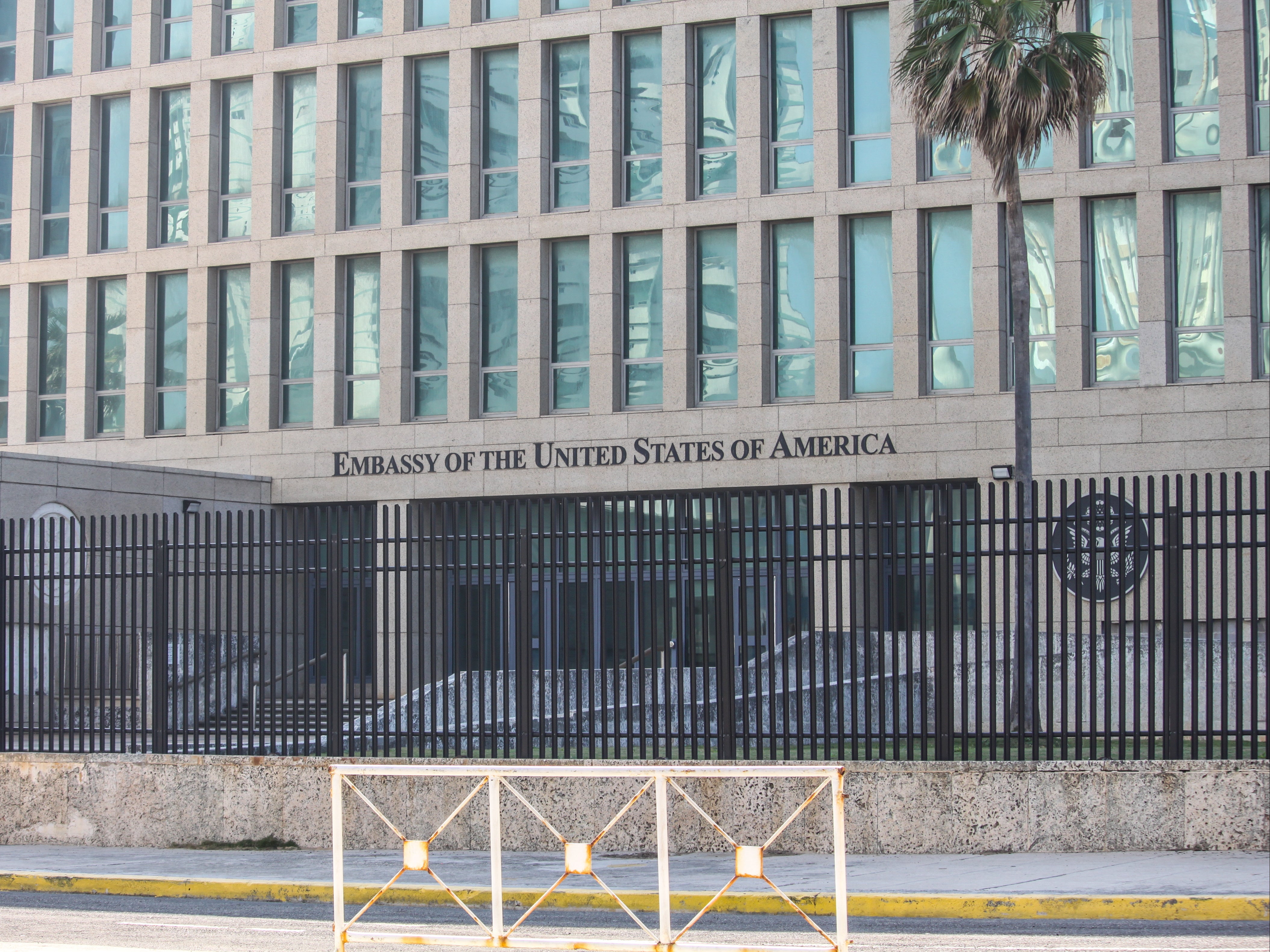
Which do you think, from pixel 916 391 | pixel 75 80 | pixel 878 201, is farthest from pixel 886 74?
pixel 75 80

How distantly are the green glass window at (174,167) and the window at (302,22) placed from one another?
250 cm

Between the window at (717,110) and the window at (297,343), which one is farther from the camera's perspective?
the window at (297,343)

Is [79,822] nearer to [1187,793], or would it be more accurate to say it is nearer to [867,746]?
[867,746]

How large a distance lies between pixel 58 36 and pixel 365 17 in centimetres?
703

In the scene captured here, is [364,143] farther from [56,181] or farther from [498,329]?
[56,181]

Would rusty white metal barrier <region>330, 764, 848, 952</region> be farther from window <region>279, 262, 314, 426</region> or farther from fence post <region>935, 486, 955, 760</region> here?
window <region>279, 262, 314, 426</region>

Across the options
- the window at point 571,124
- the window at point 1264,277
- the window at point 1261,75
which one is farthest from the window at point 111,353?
the window at point 1261,75

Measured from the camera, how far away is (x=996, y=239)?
84.5ft

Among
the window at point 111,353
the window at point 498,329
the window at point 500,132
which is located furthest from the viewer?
the window at point 111,353

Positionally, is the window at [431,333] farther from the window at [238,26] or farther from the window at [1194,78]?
the window at [1194,78]

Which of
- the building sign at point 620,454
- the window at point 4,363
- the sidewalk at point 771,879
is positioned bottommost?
the sidewalk at point 771,879

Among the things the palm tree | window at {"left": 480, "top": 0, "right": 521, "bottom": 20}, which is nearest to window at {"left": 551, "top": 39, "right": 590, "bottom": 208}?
window at {"left": 480, "top": 0, "right": 521, "bottom": 20}

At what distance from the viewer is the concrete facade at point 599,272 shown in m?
24.9

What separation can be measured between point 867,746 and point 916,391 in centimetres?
1481
